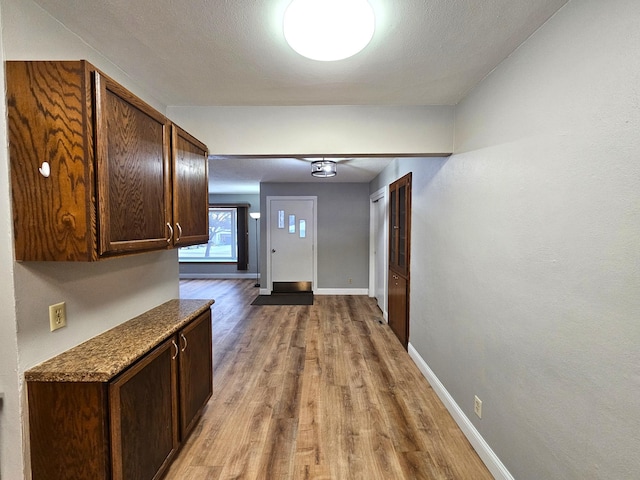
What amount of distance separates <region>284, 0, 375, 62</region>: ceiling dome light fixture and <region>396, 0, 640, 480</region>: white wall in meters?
0.85

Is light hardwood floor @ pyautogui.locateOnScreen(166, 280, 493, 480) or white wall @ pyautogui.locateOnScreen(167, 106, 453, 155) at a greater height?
white wall @ pyautogui.locateOnScreen(167, 106, 453, 155)

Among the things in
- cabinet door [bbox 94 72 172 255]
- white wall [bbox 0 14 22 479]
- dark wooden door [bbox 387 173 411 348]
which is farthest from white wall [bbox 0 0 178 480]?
dark wooden door [bbox 387 173 411 348]

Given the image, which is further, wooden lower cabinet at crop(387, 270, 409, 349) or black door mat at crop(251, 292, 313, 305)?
black door mat at crop(251, 292, 313, 305)

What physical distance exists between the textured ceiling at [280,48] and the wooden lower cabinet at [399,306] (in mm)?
2144

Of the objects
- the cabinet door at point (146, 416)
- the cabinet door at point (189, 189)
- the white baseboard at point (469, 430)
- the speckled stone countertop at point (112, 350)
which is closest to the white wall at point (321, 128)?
the cabinet door at point (189, 189)

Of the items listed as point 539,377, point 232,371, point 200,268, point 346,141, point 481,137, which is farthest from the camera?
point 200,268

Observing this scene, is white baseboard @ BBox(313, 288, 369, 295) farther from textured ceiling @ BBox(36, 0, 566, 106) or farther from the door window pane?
textured ceiling @ BBox(36, 0, 566, 106)

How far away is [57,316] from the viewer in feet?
4.11

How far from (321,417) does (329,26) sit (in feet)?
7.97

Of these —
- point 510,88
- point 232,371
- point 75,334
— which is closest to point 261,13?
point 510,88

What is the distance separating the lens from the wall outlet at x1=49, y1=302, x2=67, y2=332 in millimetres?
1226

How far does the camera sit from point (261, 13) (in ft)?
3.98

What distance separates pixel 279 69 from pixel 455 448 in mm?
2631

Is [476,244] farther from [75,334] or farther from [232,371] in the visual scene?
[232,371]
